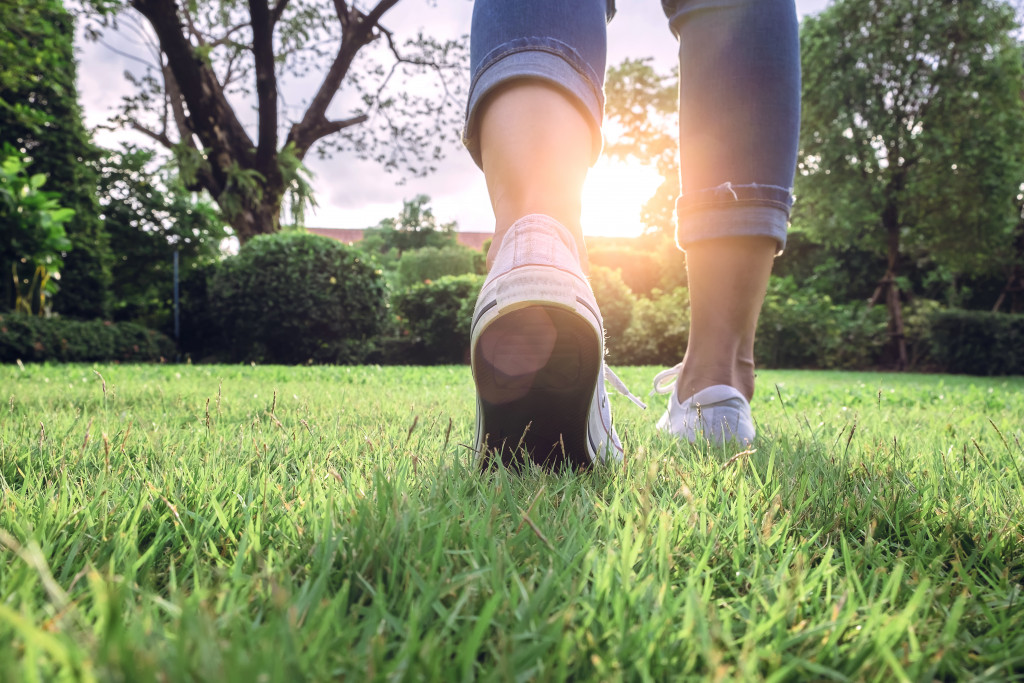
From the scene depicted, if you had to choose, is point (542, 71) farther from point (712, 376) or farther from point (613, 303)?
point (613, 303)

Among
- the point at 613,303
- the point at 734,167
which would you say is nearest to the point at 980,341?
the point at 613,303

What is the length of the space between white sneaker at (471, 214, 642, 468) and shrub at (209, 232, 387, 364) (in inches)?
341

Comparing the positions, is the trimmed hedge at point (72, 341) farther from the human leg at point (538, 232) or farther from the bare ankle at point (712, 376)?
the bare ankle at point (712, 376)

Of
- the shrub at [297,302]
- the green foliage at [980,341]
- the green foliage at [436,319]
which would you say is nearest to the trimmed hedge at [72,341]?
the shrub at [297,302]

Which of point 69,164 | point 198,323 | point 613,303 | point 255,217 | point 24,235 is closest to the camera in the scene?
point 24,235

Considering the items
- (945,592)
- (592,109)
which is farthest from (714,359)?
(945,592)

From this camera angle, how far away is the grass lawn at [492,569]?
0.45 meters

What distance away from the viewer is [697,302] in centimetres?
171

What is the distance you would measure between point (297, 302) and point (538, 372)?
8827mm

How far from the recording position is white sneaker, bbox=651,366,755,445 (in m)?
1.55

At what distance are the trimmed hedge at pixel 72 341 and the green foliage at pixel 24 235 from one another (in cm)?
76

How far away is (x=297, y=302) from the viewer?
920cm

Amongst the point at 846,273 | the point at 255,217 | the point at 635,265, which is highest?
the point at 255,217

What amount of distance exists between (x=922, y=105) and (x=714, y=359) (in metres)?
13.2
